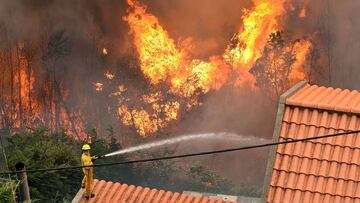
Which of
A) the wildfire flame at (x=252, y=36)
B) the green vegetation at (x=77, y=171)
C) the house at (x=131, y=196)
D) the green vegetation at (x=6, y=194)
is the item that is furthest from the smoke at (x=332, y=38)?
the green vegetation at (x=6, y=194)

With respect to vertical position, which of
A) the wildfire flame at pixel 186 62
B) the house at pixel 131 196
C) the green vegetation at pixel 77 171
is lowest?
the green vegetation at pixel 77 171

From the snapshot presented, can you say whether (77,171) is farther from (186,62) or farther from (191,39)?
(191,39)

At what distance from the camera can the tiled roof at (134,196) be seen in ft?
38.5

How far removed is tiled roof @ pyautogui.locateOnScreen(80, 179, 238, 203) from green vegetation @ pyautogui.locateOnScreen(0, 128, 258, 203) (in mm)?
12509

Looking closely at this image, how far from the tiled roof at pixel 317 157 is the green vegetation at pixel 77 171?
1597 centimetres

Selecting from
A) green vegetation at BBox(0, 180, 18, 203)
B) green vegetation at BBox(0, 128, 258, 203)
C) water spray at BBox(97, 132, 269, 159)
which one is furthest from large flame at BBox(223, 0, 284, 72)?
green vegetation at BBox(0, 180, 18, 203)

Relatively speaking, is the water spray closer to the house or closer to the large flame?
the large flame

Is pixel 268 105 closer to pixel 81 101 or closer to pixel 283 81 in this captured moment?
pixel 283 81

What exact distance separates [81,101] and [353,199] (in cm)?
3029

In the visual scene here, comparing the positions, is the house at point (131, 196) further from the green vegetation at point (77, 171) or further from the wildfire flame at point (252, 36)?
the wildfire flame at point (252, 36)

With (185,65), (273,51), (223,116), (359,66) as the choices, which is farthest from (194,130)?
(359,66)

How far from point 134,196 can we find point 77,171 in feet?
48.6

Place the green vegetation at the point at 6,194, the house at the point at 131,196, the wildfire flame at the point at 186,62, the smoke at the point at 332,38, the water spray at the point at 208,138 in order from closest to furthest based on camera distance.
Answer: the house at the point at 131,196, the green vegetation at the point at 6,194, the water spray at the point at 208,138, the smoke at the point at 332,38, the wildfire flame at the point at 186,62

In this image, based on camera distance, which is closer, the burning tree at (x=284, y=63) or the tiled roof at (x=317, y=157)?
the tiled roof at (x=317, y=157)
